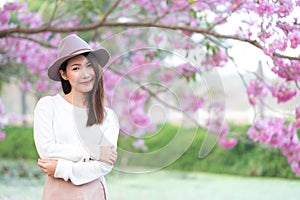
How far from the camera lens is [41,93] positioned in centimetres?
419

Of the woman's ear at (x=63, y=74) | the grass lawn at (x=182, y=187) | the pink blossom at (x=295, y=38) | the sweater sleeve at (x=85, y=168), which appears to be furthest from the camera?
the grass lawn at (x=182, y=187)

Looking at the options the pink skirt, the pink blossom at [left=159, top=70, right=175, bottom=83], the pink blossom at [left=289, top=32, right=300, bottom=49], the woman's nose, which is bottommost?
the pink skirt

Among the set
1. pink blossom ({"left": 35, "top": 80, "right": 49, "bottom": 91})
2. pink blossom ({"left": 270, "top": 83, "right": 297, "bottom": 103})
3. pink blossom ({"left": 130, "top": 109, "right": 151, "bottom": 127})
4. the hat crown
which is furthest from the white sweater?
pink blossom ({"left": 35, "top": 80, "right": 49, "bottom": 91})

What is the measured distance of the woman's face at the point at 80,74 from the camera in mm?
1660

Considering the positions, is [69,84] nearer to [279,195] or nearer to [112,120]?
[112,120]

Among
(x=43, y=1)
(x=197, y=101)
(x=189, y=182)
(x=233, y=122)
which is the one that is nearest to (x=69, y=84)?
(x=197, y=101)

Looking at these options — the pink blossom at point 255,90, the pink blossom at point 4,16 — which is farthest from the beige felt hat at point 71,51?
the pink blossom at point 4,16

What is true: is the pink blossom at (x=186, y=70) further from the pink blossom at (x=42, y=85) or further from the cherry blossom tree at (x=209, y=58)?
the pink blossom at (x=42, y=85)

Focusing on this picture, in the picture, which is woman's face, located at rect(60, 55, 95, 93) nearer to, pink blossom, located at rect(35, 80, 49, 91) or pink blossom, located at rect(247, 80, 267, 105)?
pink blossom, located at rect(247, 80, 267, 105)

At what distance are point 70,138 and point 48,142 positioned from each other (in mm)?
67

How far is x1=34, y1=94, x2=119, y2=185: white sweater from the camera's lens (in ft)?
5.20

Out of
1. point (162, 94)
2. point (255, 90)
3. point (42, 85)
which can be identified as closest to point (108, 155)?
point (255, 90)

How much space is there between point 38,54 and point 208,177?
3.91 meters

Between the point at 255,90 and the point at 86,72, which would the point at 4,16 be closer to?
the point at 255,90
